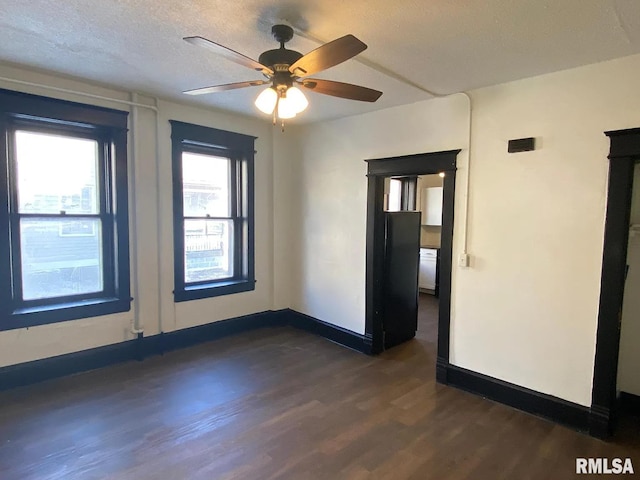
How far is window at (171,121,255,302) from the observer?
4141 mm

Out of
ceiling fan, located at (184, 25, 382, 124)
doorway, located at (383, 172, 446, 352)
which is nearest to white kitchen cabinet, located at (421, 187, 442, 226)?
doorway, located at (383, 172, 446, 352)

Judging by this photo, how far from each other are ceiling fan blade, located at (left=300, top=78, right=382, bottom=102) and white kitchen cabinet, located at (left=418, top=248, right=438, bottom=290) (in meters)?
5.09

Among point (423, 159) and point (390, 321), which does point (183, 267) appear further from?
point (423, 159)

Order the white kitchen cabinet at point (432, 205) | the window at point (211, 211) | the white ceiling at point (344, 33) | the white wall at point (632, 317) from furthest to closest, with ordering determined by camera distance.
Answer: the white kitchen cabinet at point (432, 205)
the window at point (211, 211)
the white wall at point (632, 317)
the white ceiling at point (344, 33)

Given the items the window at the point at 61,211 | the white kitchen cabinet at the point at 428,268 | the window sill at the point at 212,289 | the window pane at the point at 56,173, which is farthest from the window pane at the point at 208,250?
the white kitchen cabinet at the point at 428,268

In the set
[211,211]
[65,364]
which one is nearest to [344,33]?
[211,211]

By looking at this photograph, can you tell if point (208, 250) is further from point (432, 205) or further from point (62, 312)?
point (432, 205)

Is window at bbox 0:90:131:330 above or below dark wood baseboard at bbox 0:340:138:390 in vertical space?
above

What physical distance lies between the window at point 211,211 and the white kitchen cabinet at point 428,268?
3646 mm

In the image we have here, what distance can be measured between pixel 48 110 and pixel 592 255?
4479 millimetres

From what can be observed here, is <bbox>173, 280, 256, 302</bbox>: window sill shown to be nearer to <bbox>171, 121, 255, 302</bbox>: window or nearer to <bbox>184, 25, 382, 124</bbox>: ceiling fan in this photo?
<bbox>171, 121, 255, 302</bbox>: window

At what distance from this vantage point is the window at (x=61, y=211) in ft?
10.3

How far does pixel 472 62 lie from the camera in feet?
8.73

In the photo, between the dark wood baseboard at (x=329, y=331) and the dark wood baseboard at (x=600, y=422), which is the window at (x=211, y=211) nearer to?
the dark wood baseboard at (x=329, y=331)
